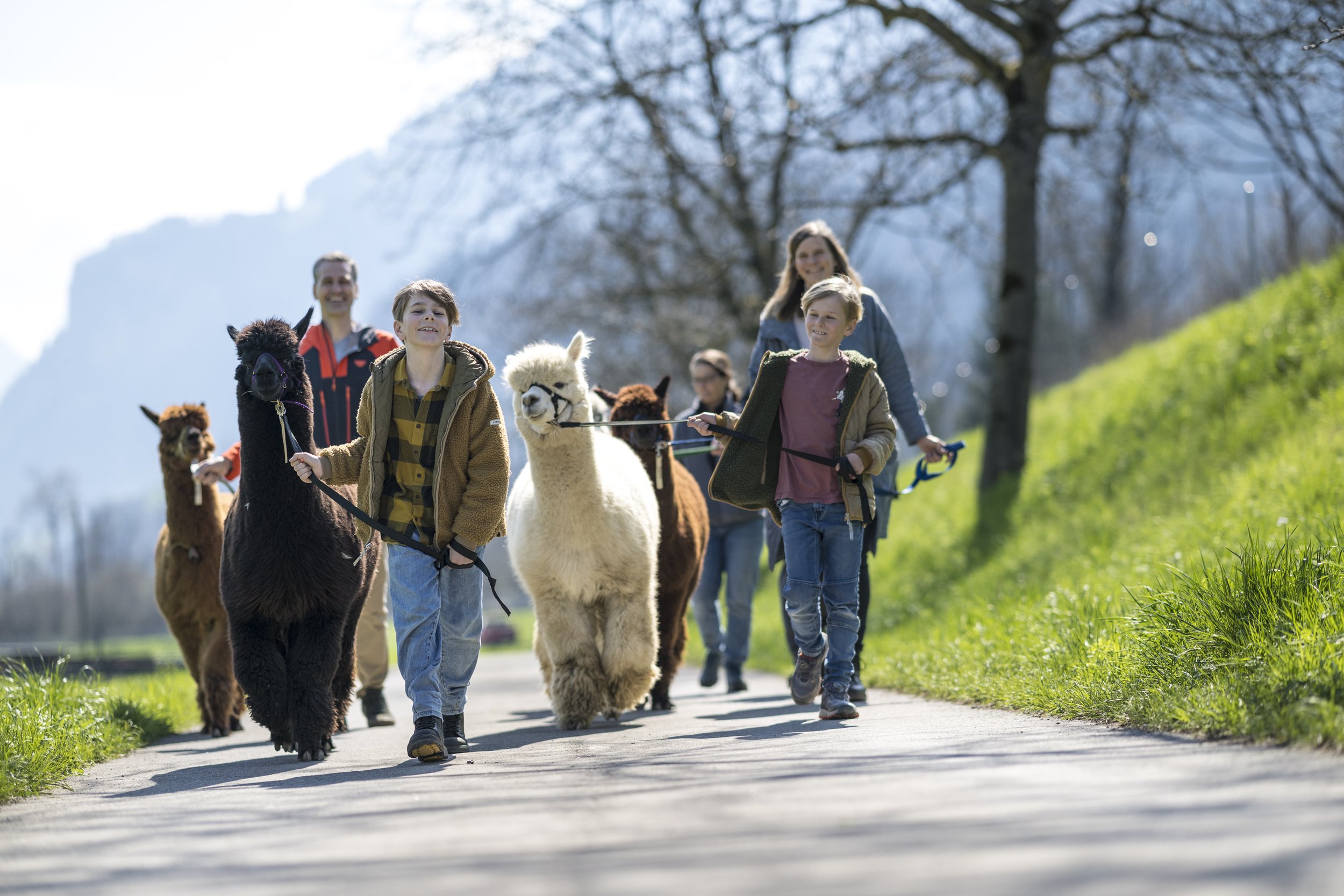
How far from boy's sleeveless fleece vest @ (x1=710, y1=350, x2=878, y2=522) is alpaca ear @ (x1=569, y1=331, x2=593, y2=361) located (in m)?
1.07

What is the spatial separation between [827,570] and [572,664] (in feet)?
5.05

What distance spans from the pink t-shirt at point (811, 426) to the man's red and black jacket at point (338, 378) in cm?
269

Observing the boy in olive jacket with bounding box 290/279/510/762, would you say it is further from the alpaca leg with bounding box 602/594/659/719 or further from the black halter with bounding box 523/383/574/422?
the alpaca leg with bounding box 602/594/659/719

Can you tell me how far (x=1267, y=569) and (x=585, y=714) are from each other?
3.42 meters

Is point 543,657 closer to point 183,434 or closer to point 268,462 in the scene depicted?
point 268,462

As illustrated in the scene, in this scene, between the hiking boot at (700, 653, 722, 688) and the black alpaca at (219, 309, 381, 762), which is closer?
the black alpaca at (219, 309, 381, 762)

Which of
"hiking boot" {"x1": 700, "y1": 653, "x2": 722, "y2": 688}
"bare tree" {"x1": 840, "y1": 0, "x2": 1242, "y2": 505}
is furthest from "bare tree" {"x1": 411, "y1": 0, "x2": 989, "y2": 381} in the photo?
"hiking boot" {"x1": 700, "y1": 653, "x2": 722, "y2": 688}

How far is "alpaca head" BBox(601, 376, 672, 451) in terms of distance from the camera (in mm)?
8320

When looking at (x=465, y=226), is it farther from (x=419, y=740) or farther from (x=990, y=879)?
(x=990, y=879)

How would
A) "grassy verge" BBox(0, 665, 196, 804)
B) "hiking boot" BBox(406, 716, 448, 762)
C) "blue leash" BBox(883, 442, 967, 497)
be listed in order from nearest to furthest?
"grassy verge" BBox(0, 665, 196, 804)
"hiking boot" BBox(406, 716, 448, 762)
"blue leash" BBox(883, 442, 967, 497)

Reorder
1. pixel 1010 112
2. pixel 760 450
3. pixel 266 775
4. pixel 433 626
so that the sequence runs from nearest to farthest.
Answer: pixel 266 775
pixel 433 626
pixel 760 450
pixel 1010 112

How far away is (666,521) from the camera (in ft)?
27.4

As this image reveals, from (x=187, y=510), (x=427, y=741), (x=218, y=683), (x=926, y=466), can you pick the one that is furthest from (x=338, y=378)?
(x=926, y=466)

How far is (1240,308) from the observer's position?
1319cm
